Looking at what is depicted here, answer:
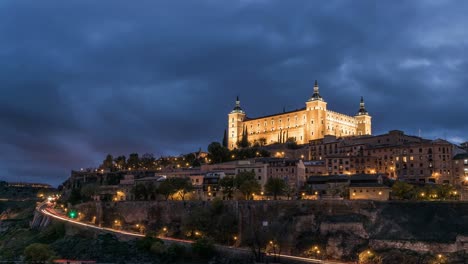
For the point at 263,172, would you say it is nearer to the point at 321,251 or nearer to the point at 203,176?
the point at 203,176

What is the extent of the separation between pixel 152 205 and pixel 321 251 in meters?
39.2

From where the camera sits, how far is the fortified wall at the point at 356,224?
69.9 meters

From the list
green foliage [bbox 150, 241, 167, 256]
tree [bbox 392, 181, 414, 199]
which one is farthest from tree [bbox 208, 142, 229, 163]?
green foliage [bbox 150, 241, 167, 256]

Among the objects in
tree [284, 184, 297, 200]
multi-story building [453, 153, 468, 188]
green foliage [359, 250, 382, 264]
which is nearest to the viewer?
green foliage [359, 250, 382, 264]

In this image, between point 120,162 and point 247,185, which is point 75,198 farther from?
point 247,185

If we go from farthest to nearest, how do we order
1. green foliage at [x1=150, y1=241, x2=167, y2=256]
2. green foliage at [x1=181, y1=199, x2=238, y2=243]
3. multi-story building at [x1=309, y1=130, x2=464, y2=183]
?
multi-story building at [x1=309, y1=130, x2=464, y2=183] → green foliage at [x1=181, y1=199, x2=238, y2=243] → green foliage at [x1=150, y1=241, x2=167, y2=256]

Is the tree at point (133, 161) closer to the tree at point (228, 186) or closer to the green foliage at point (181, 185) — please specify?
the green foliage at point (181, 185)

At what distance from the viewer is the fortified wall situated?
229 feet

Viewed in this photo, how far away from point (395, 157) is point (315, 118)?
56.7 metres

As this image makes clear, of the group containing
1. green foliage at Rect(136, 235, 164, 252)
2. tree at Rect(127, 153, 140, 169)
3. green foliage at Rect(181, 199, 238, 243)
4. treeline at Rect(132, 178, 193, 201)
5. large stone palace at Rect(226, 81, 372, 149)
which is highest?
large stone palace at Rect(226, 81, 372, 149)

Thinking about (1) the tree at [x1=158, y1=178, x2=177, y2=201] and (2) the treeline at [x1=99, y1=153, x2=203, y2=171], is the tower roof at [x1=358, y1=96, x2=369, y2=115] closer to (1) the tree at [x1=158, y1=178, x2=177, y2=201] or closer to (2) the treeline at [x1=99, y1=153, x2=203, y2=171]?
(2) the treeline at [x1=99, y1=153, x2=203, y2=171]

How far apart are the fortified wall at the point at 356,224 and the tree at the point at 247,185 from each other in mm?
5642

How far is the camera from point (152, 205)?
10094 cm

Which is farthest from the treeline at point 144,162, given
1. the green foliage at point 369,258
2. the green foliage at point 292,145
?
the green foliage at point 369,258
